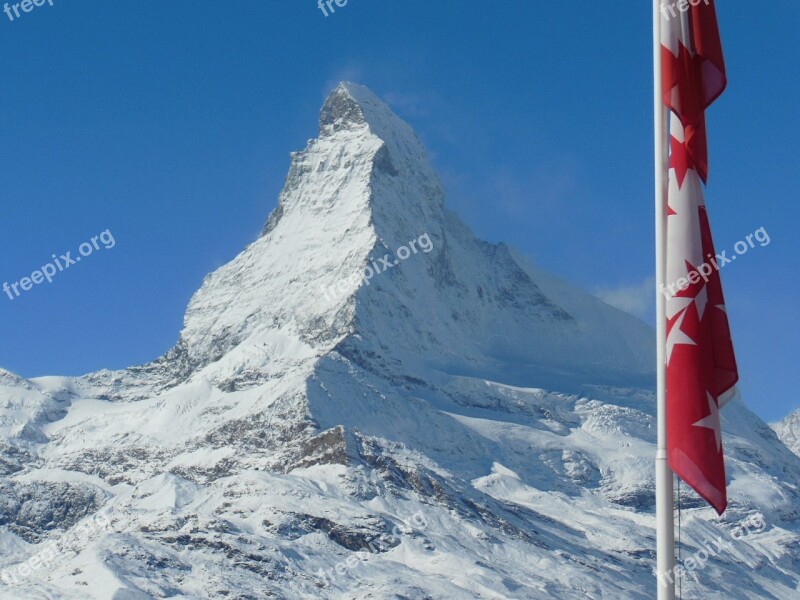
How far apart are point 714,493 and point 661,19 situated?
27.0ft

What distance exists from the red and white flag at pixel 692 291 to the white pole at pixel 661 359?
122 mm

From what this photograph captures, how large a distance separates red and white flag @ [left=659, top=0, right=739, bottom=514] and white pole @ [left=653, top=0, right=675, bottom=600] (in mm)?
122

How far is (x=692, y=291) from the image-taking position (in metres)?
25.5

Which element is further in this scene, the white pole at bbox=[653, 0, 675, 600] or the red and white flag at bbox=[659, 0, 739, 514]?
the red and white flag at bbox=[659, 0, 739, 514]

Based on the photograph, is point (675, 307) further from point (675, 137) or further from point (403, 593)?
point (403, 593)

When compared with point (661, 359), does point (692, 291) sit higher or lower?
higher

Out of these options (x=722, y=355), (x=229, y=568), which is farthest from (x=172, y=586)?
(x=722, y=355)

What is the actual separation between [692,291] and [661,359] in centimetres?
124

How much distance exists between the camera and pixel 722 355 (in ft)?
84.8

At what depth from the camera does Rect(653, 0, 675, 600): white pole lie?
2469cm

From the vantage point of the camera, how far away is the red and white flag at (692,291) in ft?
82.6

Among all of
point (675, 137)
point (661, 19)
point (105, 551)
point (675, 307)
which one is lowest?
point (675, 307)

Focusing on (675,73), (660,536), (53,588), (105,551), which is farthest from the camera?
(105,551)

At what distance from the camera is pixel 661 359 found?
83.7 feet
